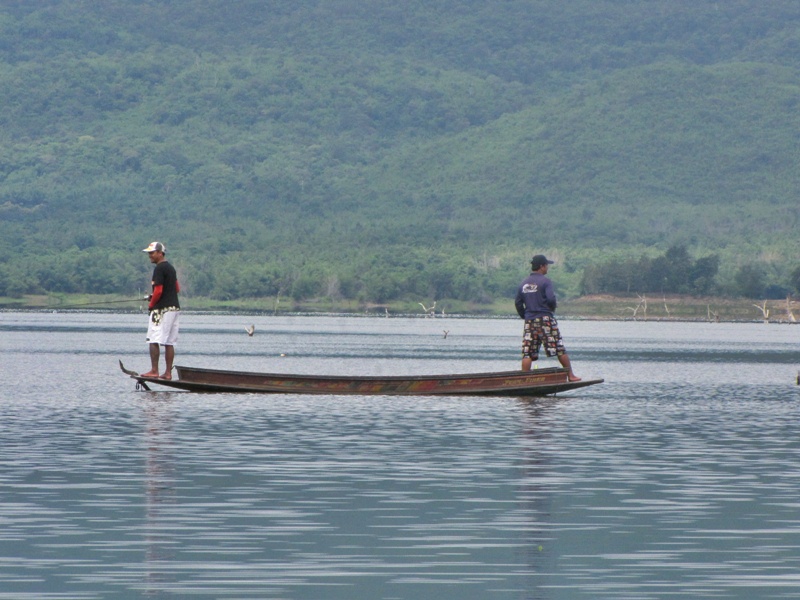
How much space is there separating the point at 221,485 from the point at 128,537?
3.50 m

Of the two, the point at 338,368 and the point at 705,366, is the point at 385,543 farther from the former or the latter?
the point at 705,366

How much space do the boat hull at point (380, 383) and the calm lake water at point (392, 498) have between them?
43cm

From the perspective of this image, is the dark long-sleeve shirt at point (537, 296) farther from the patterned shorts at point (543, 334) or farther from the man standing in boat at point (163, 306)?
the man standing in boat at point (163, 306)

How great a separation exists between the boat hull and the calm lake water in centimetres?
43

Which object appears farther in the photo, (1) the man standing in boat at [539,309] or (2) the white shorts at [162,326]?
(1) the man standing in boat at [539,309]

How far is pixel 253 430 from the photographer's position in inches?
963

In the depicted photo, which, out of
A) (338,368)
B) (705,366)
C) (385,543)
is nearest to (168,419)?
(385,543)

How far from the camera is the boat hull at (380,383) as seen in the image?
1267 inches

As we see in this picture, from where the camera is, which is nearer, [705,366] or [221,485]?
[221,485]

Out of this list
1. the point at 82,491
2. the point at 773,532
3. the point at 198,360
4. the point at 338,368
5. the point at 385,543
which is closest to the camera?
the point at 385,543

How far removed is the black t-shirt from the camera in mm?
30875

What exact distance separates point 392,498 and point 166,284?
595 inches

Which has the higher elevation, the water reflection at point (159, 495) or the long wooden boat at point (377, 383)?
the long wooden boat at point (377, 383)

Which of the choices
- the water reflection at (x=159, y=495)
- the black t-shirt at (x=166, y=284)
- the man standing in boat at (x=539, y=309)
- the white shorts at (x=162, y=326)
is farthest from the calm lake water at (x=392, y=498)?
the black t-shirt at (x=166, y=284)
